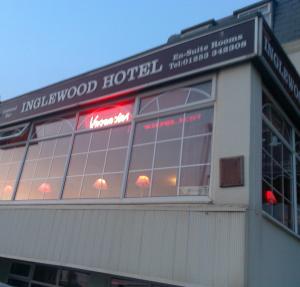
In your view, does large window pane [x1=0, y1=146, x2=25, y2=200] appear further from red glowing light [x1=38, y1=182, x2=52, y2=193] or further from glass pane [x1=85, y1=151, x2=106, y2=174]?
glass pane [x1=85, y1=151, x2=106, y2=174]

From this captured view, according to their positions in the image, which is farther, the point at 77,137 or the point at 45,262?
the point at 77,137

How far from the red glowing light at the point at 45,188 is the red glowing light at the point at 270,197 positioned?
464 centimetres

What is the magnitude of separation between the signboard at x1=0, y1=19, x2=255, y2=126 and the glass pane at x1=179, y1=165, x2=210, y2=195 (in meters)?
1.79

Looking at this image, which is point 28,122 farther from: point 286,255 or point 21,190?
point 286,255

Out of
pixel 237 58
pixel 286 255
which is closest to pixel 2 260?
pixel 286 255

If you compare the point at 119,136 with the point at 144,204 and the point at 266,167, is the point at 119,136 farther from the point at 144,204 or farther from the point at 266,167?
the point at 266,167

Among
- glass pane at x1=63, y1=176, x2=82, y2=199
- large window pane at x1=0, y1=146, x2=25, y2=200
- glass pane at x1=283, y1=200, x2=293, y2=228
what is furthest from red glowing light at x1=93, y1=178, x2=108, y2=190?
glass pane at x1=283, y1=200, x2=293, y2=228

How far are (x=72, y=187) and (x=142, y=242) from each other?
8.05ft

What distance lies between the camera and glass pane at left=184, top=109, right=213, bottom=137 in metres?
6.26

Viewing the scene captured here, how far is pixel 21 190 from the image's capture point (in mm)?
8883

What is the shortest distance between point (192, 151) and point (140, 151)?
3.74 ft

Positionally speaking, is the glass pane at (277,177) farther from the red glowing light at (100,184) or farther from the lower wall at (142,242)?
the red glowing light at (100,184)

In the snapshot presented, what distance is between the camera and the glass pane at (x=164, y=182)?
6193 millimetres

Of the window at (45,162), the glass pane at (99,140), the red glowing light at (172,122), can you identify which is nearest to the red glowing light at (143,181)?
the red glowing light at (172,122)
